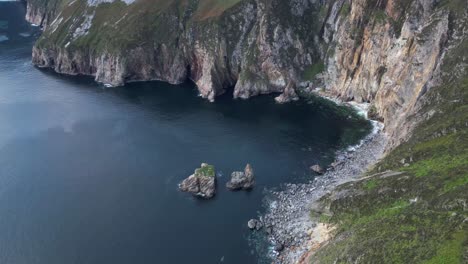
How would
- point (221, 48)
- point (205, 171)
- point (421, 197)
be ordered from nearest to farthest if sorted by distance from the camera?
point (421, 197) → point (205, 171) → point (221, 48)

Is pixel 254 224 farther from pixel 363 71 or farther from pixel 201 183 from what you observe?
pixel 363 71

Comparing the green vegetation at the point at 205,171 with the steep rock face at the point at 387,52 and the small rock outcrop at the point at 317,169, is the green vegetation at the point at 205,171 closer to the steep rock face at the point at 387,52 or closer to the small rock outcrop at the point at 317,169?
the small rock outcrop at the point at 317,169

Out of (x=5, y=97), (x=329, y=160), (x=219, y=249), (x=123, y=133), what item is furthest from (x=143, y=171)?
(x=5, y=97)

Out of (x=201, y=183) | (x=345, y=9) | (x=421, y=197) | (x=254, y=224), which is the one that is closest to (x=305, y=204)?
(x=254, y=224)

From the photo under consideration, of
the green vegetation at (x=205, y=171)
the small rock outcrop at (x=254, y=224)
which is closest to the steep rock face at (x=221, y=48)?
the green vegetation at (x=205, y=171)

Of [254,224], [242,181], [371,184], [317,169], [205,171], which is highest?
[371,184]

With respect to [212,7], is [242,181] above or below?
below
